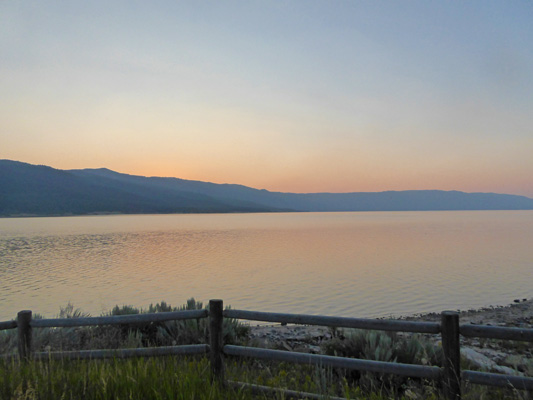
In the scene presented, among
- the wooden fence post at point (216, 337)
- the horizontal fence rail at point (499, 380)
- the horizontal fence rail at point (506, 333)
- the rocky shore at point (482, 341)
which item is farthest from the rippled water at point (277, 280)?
the horizontal fence rail at point (506, 333)

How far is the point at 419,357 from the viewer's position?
7199 mm

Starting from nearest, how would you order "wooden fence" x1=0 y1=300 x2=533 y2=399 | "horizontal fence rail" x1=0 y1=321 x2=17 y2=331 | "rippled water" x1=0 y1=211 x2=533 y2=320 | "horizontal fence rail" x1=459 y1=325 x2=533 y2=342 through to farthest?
"horizontal fence rail" x1=459 y1=325 x2=533 y2=342
"wooden fence" x1=0 y1=300 x2=533 y2=399
"horizontal fence rail" x1=0 y1=321 x2=17 y2=331
"rippled water" x1=0 y1=211 x2=533 y2=320

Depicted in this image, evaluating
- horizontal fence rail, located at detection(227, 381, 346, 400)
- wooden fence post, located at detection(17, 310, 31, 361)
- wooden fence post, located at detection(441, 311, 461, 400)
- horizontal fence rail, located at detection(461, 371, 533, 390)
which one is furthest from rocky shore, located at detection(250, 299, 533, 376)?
wooden fence post, located at detection(17, 310, 31, 361)

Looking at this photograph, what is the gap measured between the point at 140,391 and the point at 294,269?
2984 cm

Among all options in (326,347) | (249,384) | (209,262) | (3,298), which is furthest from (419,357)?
(209,262)

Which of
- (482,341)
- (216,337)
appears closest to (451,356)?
(216,337)

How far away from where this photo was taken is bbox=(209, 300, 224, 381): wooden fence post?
557 centimetres

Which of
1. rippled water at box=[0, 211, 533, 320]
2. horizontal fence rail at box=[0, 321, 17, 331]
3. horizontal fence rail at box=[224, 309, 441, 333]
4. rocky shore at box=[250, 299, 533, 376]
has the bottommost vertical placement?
rippled water at box=[0, 211, 533, 320]

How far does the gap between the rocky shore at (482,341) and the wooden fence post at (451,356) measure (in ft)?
11.4

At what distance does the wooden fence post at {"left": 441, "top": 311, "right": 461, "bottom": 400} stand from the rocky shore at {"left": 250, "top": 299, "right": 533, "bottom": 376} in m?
3.47

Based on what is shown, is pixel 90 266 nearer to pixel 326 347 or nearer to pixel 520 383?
pixel 326 347

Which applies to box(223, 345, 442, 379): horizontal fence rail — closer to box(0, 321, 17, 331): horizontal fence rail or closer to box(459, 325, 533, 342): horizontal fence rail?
box(459, 325, 533, 342): horizontal fence rail

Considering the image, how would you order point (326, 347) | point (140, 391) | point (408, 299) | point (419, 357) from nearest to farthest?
point (140, 391), point (419, 357), point (326, 347), point (408, 299)

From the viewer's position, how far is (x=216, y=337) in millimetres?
5598
